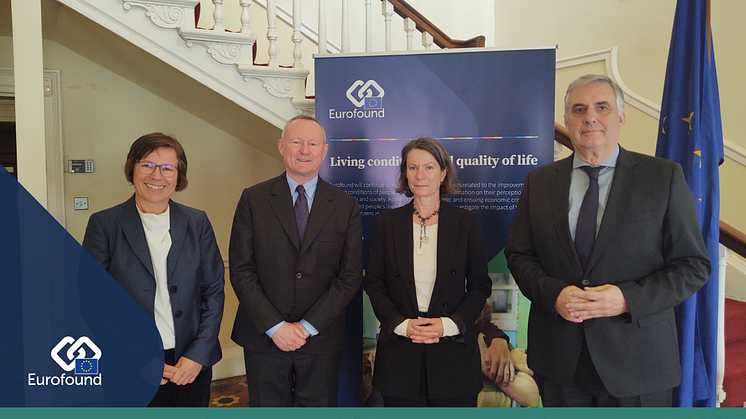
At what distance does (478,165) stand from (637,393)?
48.2 inches

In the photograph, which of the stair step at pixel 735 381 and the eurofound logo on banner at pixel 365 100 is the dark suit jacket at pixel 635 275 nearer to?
the eurofound logo on banner at pixel 365 100

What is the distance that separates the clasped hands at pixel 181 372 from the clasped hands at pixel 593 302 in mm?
1334

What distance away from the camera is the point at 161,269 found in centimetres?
175

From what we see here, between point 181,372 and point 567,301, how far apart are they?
137 centimetres

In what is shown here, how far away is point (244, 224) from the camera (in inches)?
75.2

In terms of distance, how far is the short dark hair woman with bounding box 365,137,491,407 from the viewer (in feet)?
5.90

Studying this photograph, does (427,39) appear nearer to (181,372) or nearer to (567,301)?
(567,301)

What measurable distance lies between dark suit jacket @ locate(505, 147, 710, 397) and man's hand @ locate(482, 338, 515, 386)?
75 cm

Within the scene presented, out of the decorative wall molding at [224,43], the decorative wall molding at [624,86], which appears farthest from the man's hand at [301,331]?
the decorative wall molding at [624,86]

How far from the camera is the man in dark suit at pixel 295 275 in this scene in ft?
6.11

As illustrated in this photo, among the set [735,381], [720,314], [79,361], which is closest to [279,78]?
[79,361]

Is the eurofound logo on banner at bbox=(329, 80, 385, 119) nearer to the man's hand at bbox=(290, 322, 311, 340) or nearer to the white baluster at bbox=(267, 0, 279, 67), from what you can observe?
the white baluster at bbox=(267, 0, 279, 67)

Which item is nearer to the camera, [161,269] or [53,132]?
[161,269]

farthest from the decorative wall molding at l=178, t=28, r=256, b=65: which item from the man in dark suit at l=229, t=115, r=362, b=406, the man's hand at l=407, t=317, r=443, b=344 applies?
the man's hand at l=407, t=317, r=443, b=344
